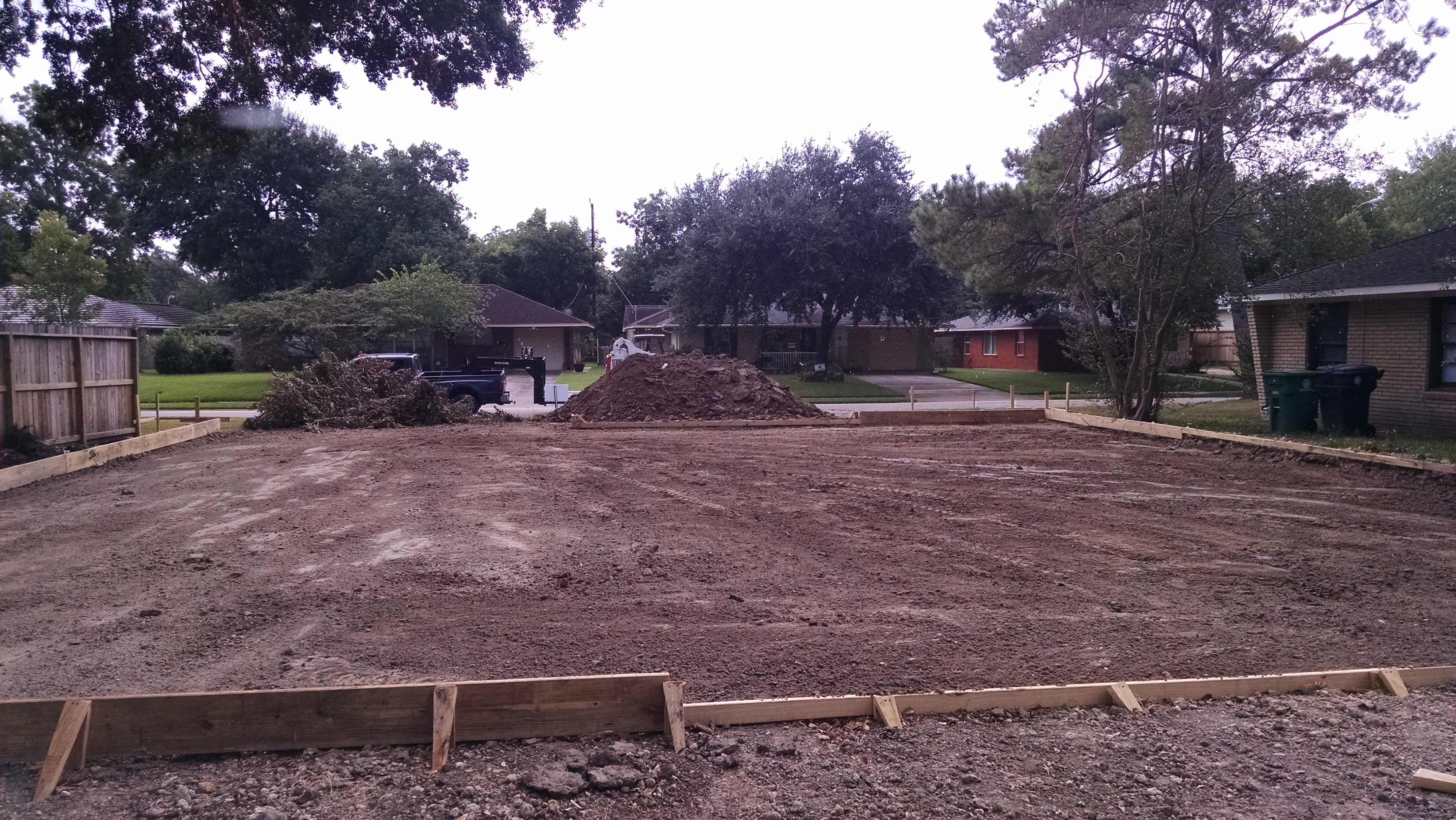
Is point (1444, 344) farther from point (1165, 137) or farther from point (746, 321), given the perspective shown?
point (746, 321)

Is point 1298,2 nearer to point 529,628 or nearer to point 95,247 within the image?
point 529,628

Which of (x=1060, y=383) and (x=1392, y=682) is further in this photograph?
(x=1060, y=383)

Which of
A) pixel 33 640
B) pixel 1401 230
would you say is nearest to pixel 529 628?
pixel 33 640

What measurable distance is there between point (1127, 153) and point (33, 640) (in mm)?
19670

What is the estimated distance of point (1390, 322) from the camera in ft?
61.5

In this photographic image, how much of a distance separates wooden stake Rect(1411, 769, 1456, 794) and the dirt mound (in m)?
17.6

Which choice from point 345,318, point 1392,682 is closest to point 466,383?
point 345,318

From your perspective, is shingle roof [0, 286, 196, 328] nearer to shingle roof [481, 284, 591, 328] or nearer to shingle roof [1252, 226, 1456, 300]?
shingle roof [481, 284, 591, 328]

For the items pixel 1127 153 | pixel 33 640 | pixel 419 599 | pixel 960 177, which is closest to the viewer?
pixel 33 640

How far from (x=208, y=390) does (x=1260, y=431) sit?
3391 centimetres

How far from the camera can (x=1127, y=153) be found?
19.2 meters

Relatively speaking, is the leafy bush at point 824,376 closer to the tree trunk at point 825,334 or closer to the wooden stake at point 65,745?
the tree trunk at point 825,334

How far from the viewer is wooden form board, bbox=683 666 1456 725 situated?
5203 mm

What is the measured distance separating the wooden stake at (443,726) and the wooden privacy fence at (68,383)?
12963 millimetres
